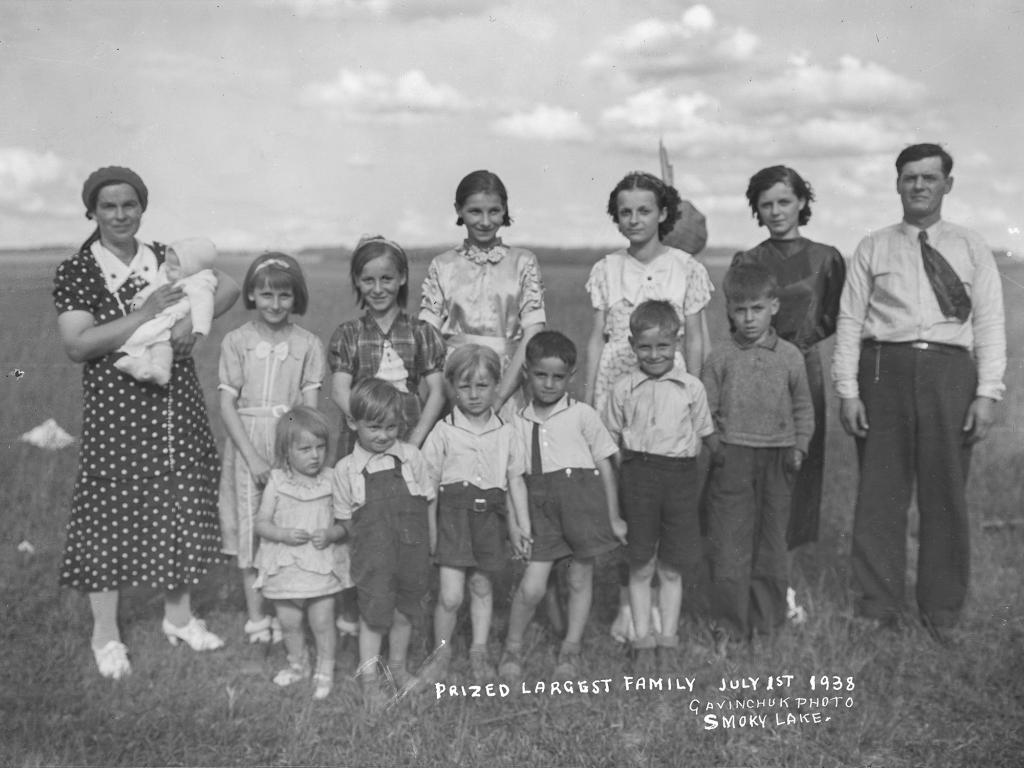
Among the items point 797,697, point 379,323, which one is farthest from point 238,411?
point 797,697

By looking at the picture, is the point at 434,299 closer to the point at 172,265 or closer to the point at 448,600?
the point at 172,265

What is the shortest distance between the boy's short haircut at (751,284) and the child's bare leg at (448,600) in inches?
70.3

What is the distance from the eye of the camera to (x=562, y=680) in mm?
4223

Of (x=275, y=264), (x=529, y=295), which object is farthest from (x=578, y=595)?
(x=275, y=264)

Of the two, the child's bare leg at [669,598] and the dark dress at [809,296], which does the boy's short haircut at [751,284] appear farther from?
the child's bare leg at [669,598]

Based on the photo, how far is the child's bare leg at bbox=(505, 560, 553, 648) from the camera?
4.24 meters

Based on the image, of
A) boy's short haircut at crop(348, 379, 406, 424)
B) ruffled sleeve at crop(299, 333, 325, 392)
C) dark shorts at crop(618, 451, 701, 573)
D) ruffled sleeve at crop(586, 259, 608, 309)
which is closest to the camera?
boy's short haircut at crop(348, 379, 406, 424)

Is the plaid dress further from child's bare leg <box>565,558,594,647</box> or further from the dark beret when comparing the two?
the dark beret

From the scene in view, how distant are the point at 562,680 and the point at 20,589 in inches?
123

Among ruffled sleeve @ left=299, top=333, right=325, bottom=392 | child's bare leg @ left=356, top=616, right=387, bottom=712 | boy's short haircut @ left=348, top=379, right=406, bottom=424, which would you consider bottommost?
child's bare leg @ left=356, top=616, right=387, bottom=712

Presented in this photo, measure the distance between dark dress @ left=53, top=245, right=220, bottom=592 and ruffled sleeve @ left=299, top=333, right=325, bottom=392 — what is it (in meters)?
0.56

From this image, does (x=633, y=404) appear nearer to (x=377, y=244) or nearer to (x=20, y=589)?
(x=377, y=244)

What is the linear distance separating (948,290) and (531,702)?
2.73 m

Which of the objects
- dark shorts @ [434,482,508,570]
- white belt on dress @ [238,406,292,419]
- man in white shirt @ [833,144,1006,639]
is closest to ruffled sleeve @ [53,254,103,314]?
white belt on dress @ [238,406,292,419]
